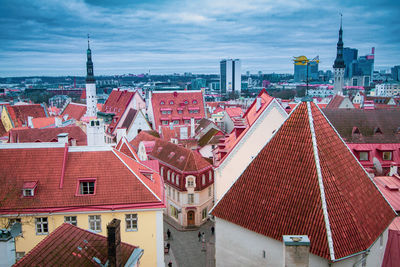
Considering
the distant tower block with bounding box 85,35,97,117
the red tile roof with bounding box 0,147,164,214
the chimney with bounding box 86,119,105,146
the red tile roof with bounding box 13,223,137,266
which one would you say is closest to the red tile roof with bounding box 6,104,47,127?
the distant tower block with bounding box 85,35,97,117

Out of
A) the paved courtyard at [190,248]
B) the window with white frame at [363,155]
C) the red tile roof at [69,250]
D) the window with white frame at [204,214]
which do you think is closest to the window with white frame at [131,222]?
the red tile roof at [69,250]

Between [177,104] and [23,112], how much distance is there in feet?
102

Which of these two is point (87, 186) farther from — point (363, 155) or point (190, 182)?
point (363, 155)

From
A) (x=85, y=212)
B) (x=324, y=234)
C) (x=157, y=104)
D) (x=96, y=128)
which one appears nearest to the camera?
(x=324, y=234)

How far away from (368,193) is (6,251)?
15832mm

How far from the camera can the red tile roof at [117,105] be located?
70562 mm

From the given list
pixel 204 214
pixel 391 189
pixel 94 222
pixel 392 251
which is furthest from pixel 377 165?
pixel 94 222

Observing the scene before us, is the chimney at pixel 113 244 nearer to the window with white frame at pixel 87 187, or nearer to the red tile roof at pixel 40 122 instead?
the window with white frame at pixel 87 187

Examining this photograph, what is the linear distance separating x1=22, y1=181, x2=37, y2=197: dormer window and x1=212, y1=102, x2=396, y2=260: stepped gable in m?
11.9

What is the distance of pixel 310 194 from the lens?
14.2 meters

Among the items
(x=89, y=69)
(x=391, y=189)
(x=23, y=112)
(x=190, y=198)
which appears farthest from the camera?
(x=89, y=69)

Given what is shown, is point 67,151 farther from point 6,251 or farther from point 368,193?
point 368,193

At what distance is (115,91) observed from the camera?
3238 inches

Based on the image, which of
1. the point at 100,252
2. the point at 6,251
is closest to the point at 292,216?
the point at 100,252
